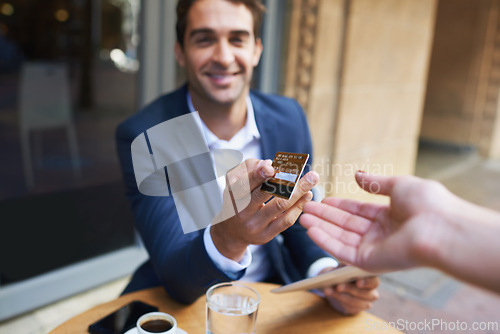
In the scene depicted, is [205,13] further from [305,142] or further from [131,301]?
[131,301]

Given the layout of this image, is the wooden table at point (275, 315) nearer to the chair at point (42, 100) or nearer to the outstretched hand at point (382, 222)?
the outstretched hand at point (382, 222)

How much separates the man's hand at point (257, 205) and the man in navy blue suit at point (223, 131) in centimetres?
23

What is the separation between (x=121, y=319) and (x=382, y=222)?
70 centimetres

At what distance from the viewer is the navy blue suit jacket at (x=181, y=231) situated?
3.85 ft

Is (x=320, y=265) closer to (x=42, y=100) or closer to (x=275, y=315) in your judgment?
(x=275, y=315)

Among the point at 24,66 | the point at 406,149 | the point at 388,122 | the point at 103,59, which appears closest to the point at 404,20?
the point at 388,122

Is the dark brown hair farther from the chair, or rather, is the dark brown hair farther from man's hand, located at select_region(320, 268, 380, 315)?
the chair

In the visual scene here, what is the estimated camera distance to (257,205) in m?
0.95

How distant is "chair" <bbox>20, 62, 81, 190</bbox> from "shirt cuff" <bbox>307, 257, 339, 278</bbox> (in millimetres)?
3170

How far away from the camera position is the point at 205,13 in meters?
1.57

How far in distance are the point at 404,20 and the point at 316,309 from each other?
3574 millimetres

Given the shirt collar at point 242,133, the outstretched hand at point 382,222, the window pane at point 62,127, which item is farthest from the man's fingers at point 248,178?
the window pane at point 62,127

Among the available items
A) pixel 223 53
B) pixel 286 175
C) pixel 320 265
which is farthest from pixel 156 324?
pixel 223 53

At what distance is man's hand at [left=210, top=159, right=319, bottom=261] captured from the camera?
0.90 metres
